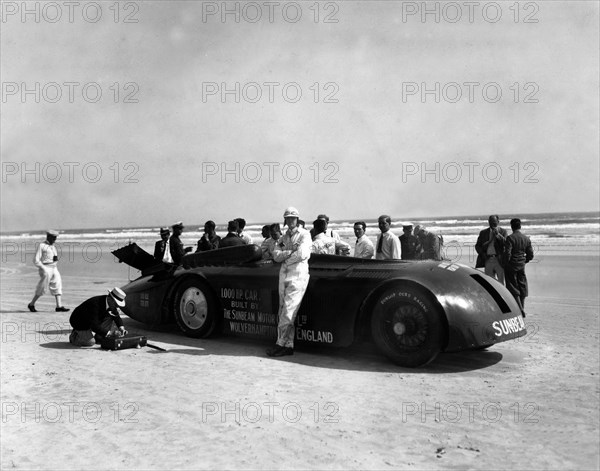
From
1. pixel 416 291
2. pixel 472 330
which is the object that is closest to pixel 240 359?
pixel 416 291

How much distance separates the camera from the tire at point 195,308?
8.41 meters

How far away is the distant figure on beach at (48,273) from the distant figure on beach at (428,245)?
700 centimetres

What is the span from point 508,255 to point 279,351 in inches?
192

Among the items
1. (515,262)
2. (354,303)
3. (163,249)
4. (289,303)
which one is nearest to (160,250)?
(163,249)

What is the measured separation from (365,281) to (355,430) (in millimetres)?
2573

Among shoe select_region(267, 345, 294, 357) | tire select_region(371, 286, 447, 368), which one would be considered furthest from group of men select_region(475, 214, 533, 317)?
shoe select_region(267, 345, 294, 357)

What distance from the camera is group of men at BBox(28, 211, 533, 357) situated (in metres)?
7.45

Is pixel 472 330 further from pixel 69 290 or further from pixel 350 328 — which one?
pixel 69 290

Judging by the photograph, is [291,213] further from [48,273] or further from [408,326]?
[48,273]

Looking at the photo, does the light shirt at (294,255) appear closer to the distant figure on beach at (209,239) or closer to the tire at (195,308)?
the tire at (195,308)

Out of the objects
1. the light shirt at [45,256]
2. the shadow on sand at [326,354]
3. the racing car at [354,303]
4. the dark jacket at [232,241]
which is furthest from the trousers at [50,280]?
the dark jacket at [232,241]

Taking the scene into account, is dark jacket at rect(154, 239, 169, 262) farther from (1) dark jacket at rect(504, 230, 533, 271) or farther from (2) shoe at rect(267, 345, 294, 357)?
(1) dark jacket at rect(504, 230, 533, 271)

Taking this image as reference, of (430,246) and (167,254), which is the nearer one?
(430,246)

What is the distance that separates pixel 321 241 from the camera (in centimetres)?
927
